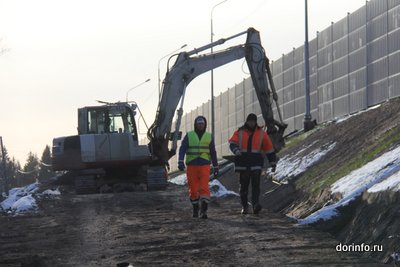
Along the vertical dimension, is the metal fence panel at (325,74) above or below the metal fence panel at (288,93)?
above

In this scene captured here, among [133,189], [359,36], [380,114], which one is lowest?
[133,189]

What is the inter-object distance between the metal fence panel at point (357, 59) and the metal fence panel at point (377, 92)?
1.18 meters

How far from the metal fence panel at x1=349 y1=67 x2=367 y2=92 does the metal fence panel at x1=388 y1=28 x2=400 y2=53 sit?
2.45 meters

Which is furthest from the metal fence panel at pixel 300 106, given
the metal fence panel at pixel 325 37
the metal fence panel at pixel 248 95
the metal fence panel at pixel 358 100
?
the metal fence panel at pixel 248 95

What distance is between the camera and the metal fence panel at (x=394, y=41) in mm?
33459

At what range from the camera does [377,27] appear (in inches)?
1391

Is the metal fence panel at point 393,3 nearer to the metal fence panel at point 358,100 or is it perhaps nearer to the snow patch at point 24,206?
the metal fence panel at point 358,100

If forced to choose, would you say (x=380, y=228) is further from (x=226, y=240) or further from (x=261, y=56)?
(x=261, y=56)

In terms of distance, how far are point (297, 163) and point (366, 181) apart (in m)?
13.9

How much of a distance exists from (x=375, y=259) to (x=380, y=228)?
112 cm

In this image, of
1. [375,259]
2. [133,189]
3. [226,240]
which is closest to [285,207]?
[226,240]

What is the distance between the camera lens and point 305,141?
124 ft

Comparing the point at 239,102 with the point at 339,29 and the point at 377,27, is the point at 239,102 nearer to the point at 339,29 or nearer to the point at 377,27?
the point at 339,29

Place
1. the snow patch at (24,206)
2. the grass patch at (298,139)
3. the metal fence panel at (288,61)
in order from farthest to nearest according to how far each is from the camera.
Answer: the metal fence panel at (288,61) < the grass patch at (298,139) < the snow patch at (24,206)
